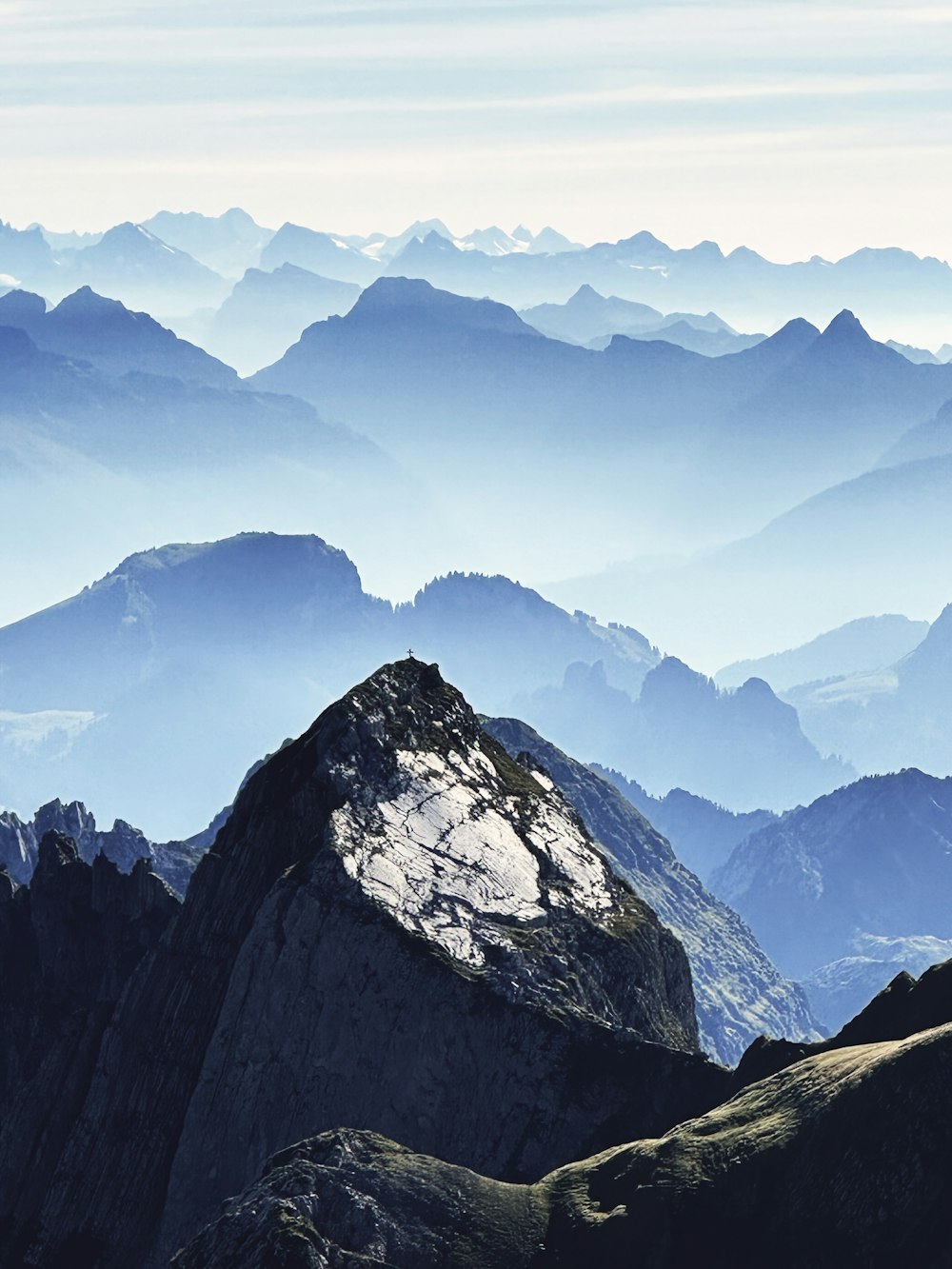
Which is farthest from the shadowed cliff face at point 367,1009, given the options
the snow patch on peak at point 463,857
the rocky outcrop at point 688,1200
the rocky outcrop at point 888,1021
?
the rocky outcrop at point 688,1200

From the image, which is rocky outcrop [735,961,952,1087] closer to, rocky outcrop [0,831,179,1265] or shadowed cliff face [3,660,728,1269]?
shadowed cliff face [3,660,728,1269]

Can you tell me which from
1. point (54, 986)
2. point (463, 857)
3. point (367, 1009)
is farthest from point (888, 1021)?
point (54, 986)

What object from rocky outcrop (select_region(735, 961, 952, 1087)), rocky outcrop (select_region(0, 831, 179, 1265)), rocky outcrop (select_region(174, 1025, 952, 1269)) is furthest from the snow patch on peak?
rocky outcrop (select_region(174, 1025, 952, 1269))

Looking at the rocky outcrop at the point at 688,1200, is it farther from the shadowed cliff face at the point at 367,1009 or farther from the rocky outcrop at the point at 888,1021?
the shadowed cliff face at the point at 367,1009

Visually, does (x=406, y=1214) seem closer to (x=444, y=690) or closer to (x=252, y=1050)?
(x=252, y=1050)

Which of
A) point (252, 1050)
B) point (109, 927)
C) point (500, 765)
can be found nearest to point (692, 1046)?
point (500, 765)

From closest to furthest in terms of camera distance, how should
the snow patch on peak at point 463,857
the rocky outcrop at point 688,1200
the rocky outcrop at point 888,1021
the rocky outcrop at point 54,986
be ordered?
the rocky outcrop at point 688,1200
the rocky outcrop at point 888,1021
the snow patch on peak at point 463,857
the rocky outcrop at point 54,986

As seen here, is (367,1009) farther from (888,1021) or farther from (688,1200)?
(688,1200)
